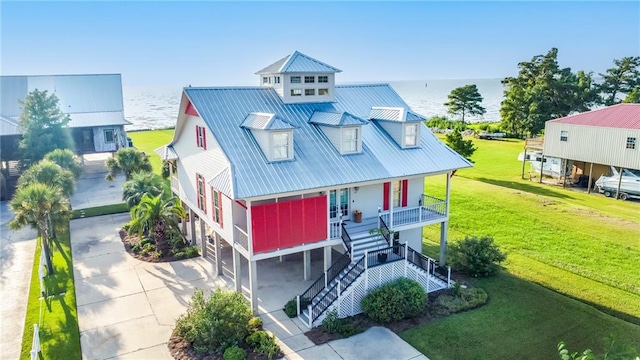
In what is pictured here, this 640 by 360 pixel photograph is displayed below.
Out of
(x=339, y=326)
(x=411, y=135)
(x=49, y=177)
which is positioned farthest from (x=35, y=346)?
(x=411, y=135)

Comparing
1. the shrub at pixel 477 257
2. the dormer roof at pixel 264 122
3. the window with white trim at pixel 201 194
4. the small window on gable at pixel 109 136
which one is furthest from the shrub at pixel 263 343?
the small window on gable at pixel 109 136

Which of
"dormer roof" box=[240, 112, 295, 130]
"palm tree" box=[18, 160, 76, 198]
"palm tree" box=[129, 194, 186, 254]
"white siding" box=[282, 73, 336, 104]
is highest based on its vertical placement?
"white siding" box=[282, 73, 336, 104]

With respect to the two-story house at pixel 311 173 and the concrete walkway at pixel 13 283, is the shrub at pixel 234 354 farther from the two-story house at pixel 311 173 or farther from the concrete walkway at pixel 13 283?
the concrete walkway at pixel 13 283

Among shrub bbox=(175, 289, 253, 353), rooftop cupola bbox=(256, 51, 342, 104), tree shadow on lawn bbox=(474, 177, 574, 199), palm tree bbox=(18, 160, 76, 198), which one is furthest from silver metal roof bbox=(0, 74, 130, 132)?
shrub bbox=(175, 289, 253, 353)

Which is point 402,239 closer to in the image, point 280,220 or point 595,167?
point 280,220

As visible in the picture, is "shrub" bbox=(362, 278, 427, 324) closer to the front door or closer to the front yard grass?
the front yard grass

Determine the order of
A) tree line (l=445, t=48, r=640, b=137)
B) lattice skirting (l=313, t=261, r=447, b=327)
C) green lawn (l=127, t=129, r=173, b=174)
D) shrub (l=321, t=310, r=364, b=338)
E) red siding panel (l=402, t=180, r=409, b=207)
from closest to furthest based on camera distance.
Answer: shrub (l=321, t=310, r=364, b=338) → lattice skirting (l=313, t=261, r=447, b=327) → red siding panel (l=402, t=180, r=409, b=207) → green lawn (l=127, t=129, r=173, b=174) → tree line (l=445, t=48, r=640, b=137)
